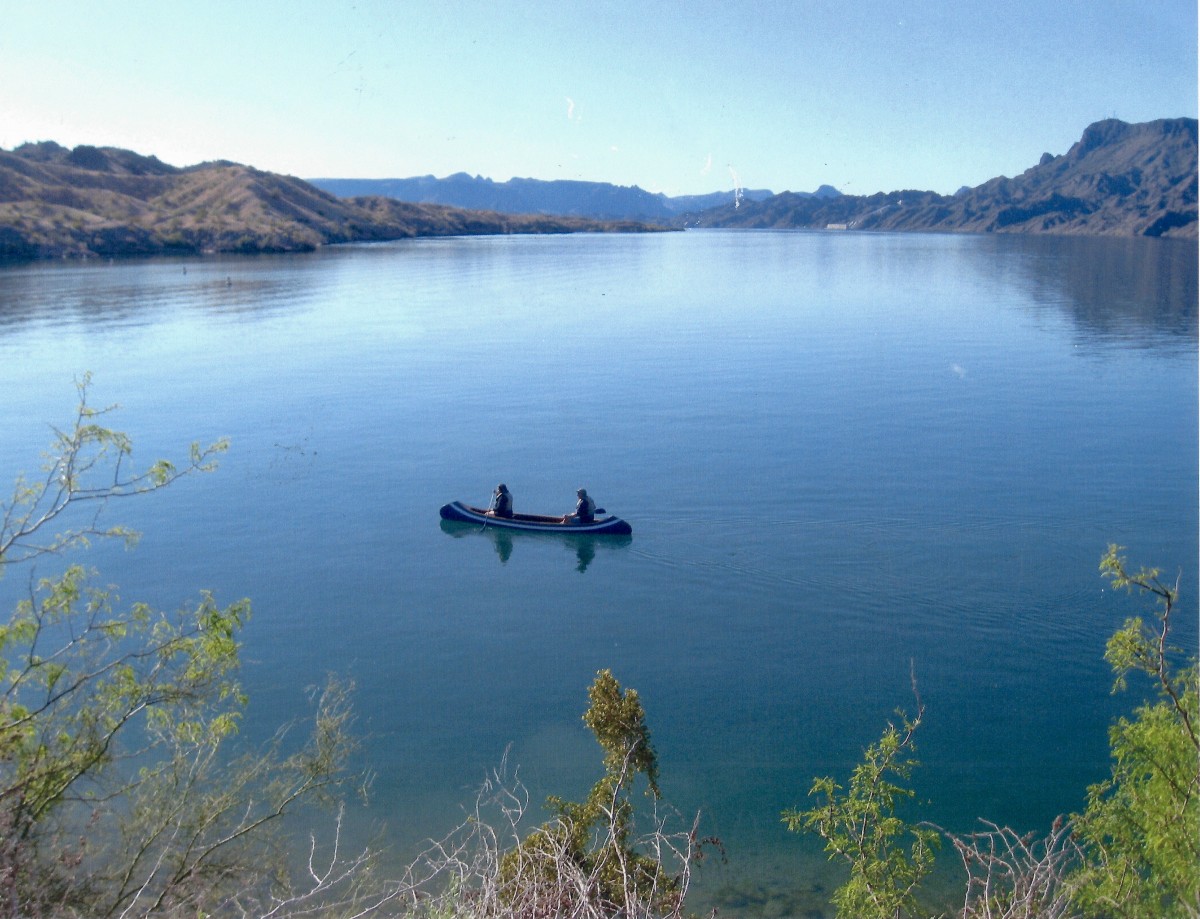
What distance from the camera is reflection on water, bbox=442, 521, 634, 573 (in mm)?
22312

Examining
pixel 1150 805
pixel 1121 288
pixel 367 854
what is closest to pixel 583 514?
pixel 367 854

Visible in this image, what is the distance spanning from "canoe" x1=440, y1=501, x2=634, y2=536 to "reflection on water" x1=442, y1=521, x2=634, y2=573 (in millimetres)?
122

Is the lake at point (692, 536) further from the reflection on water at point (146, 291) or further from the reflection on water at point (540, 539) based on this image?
the reflection on water at point (146, 291)

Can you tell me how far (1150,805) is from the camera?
845cm

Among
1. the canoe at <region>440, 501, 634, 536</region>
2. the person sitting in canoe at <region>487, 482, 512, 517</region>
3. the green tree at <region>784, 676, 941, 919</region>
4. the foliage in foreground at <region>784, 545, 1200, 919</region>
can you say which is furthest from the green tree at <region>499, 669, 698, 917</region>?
the person sitting in canoe at <region>487, 482, 512, 517</region>

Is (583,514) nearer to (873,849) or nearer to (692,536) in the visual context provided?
(692,536)

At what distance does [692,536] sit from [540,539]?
3.61 meters

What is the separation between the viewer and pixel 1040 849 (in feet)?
40.8

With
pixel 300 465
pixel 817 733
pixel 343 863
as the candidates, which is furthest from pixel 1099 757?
pixel 300 465

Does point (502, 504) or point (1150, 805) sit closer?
point (1150, 805)

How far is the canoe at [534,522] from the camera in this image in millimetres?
22312

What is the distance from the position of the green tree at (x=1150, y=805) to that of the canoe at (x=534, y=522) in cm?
1372

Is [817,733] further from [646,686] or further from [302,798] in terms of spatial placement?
[302,798]

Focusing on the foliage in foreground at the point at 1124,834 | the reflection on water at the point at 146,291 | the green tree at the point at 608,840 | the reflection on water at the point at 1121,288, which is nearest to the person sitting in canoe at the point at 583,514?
the green tree at the point at 608,840
